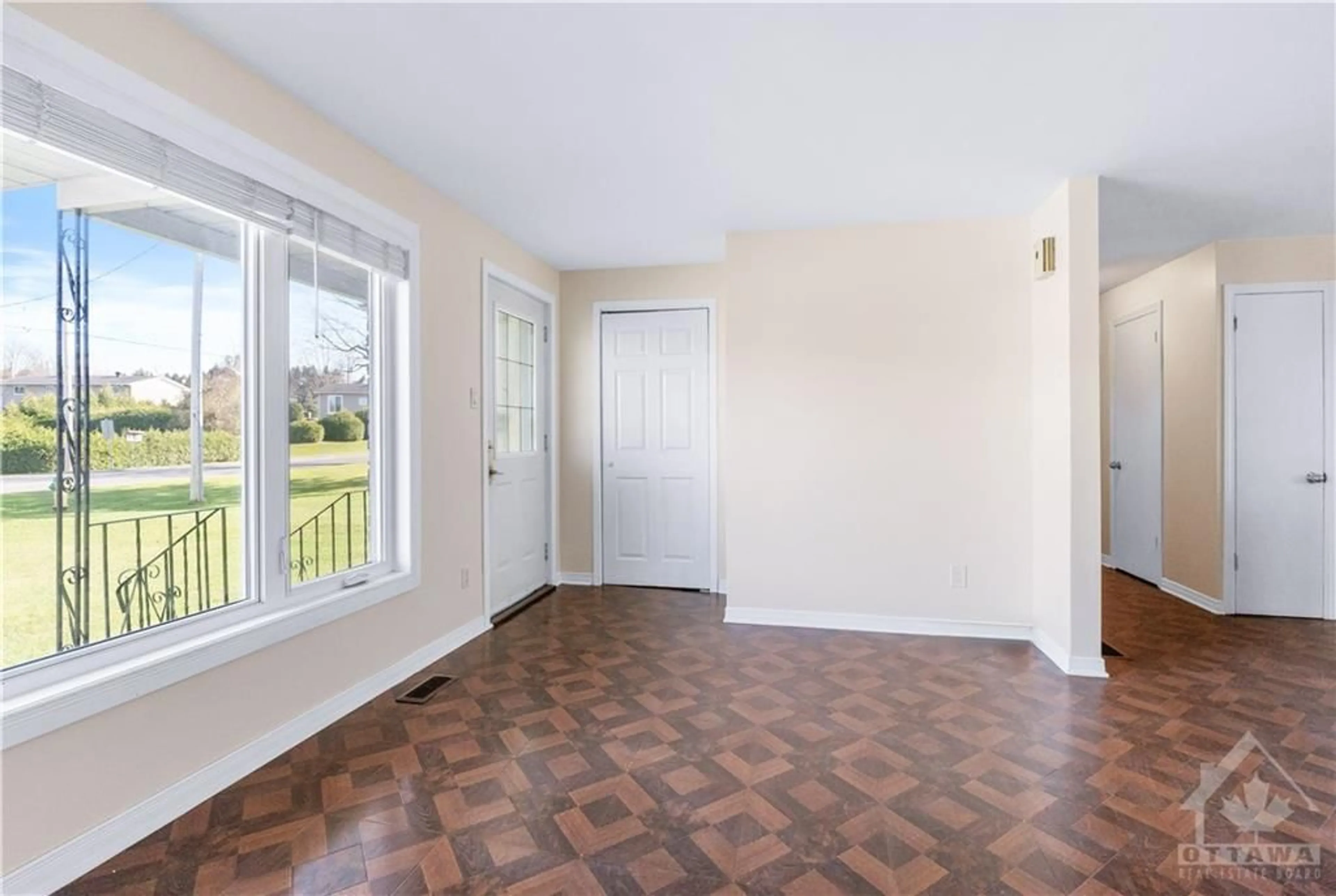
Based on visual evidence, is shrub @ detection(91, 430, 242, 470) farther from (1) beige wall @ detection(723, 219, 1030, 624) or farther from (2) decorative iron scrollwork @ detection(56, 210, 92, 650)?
(1) beige wall @ detection(723, 219, 1030, 624)

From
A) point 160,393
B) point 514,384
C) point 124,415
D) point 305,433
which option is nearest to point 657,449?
point 514,384

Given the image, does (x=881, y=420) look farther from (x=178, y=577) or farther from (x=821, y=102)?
(x=178, y=577)

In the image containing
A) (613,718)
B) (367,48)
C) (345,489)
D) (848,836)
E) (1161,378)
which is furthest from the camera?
(1161,378)

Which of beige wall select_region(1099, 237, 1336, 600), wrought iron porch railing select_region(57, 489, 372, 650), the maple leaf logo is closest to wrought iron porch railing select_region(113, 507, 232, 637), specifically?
wrought iron porch railing select_region(57, 489, 372, 650)

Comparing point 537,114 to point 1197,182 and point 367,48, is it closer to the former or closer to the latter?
point 367,48

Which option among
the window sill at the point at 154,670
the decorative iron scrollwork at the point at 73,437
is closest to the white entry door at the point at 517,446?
the window sill at the point at 154,670

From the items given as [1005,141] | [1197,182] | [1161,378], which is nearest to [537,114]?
[1005,141]

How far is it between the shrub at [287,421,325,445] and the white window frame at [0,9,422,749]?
0.17 ft

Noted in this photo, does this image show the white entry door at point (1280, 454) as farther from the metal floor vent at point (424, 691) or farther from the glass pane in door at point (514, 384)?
the metal floor vent at point (424, 691)

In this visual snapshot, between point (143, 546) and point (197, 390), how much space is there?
54cm

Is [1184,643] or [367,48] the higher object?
[367,48]

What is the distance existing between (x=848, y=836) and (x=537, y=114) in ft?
8.97

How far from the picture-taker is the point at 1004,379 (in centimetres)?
354

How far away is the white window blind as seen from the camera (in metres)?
1.53
